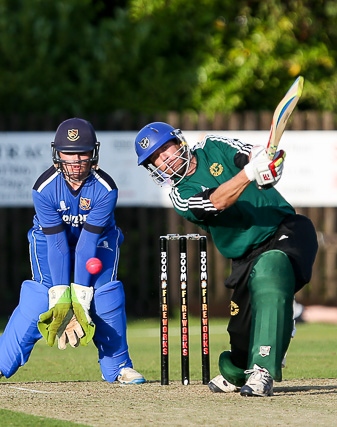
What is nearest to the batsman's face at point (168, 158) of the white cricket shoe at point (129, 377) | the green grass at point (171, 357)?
the white cricket shoe at point (129, 377)

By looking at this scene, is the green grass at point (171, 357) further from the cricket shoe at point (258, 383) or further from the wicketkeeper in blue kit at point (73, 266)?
the cricket shoe at point (258, 383)

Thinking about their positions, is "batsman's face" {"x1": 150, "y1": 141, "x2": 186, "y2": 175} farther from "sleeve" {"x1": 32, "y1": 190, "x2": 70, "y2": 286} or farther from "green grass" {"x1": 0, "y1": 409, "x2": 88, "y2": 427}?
"green grass" {"x1": 0, "y1": 409, "x2": 88, "y2": 427}

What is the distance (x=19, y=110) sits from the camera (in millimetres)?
14914

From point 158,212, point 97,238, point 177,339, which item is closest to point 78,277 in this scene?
point 97,238

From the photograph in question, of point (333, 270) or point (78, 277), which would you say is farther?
point (333, 270)

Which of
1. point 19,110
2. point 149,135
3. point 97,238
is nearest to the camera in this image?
point 149,135

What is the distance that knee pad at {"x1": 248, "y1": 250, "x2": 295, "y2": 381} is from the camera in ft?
21.7

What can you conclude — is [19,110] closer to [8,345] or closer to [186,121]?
[186,121]

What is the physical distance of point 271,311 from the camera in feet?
21.8

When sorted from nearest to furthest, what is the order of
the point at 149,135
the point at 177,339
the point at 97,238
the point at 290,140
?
the point at 149,135 < the point at 97,238 < the point at 177,339 < the point at 290,140

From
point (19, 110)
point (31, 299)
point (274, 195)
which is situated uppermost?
point (19, 110)

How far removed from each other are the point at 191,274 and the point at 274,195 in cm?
696

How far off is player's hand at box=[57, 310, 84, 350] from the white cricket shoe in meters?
0.44

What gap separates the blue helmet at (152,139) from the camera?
6945 millimetres
